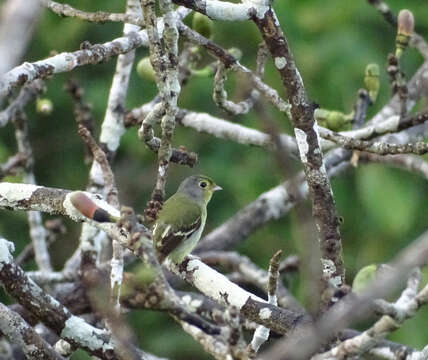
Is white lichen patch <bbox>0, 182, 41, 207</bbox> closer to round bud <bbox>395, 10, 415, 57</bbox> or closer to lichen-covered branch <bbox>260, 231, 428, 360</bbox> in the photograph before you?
round bud <bbox>395, 10, 415, 57</bbox>

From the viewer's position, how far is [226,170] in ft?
29.2

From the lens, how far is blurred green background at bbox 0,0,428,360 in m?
8.31

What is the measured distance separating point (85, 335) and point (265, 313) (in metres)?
0.66

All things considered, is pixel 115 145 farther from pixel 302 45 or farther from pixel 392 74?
pixel 302 45

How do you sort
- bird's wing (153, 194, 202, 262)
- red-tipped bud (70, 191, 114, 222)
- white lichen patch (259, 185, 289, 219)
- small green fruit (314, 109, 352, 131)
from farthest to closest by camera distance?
white lichen patch (259, 185, 289, 219) → small green fruit (314, 109, 352, 131) → bird's wing (153, 194, 202, 262) → red-tipped bud (70, 191, 114, 222)

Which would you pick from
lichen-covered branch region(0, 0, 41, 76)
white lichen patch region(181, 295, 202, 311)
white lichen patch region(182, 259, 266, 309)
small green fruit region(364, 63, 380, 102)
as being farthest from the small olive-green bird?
lichen-covered branch region(0, 0, 41, 76)

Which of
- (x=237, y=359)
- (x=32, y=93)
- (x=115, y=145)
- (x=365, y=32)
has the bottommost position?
(x=237, y=359)

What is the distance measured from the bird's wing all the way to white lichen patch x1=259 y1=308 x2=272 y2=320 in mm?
849

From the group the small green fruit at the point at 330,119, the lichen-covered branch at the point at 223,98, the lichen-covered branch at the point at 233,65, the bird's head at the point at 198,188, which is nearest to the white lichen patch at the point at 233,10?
the lichen-covered branch at the point at 233,65

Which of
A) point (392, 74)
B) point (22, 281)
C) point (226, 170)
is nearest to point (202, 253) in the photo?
point (392, 74)

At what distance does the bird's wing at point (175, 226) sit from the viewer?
169 inches

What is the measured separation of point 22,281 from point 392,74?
1.99m

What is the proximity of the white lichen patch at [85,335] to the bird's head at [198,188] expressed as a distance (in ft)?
6.19

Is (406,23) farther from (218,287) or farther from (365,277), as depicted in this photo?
(218,287)
